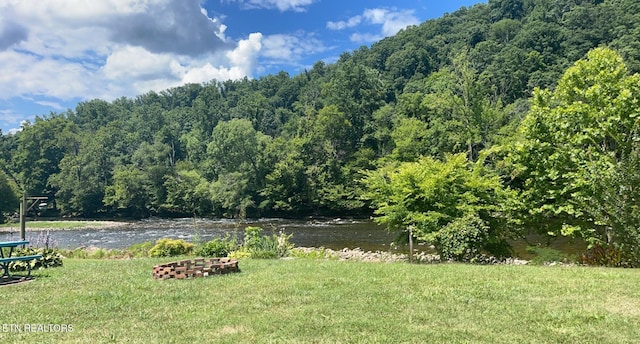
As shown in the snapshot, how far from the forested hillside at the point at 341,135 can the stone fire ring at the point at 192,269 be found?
2294 centimetres

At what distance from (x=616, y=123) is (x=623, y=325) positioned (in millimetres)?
10666

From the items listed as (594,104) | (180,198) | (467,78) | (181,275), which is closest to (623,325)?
(181,275)

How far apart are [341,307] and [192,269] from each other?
176 inches

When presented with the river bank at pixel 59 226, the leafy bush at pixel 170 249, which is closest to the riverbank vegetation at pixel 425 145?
the leafy bush at pixel 170 249

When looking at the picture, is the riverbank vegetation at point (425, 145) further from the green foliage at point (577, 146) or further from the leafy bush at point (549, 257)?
the leafy bush at point (549, 257)

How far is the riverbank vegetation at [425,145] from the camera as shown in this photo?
13.6 meters

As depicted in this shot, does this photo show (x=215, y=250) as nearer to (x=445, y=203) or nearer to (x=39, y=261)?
(x=39, y=261)

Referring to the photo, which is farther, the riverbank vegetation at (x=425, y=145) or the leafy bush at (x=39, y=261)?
the riverbank vegetation at (x=425, y=145)

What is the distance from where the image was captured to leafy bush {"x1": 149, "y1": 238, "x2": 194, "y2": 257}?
1545cm

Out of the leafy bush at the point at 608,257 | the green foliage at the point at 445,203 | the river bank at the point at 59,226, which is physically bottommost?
the river bank at the point at 59,226

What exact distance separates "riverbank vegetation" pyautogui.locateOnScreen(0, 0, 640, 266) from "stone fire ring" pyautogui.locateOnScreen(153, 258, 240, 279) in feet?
22.0

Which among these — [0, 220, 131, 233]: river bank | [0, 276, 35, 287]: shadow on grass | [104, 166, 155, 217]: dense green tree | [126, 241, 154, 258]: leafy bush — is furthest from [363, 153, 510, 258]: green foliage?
[104, 166, 155, 217]: dense green tree

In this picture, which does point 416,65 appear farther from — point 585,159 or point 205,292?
point 205,292

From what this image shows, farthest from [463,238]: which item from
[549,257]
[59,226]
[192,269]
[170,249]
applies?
[59,226]
